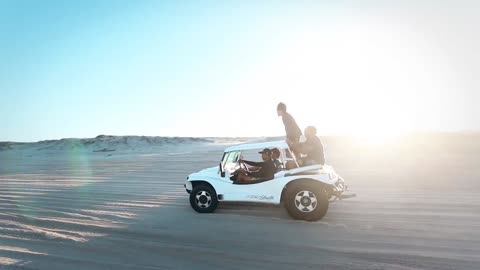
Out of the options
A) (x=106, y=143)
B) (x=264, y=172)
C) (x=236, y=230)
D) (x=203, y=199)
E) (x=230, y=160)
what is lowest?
(x=236, y=230)

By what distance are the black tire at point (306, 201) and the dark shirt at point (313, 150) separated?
35.4 inches

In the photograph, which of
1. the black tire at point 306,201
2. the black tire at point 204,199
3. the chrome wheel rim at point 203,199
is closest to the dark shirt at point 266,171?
the black tire at point 306,201

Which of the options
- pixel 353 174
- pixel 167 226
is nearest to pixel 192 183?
pixel 167 226

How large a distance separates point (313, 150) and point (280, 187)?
114 centimetres

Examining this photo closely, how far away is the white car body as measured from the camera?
7902 mm

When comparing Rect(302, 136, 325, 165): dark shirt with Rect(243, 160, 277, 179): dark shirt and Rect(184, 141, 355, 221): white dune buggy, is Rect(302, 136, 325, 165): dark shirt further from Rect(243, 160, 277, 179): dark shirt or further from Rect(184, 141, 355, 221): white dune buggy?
Rect(243, 160, 277, 179): dark shirt

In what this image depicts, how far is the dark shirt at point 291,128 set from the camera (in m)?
8.73

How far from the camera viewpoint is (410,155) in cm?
2056

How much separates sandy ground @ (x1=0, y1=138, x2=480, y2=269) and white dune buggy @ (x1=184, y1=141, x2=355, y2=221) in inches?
11.6

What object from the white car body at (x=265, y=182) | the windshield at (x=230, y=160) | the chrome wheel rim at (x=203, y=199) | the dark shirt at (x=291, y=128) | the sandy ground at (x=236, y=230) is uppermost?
the dark shirt at (x=291, y=128)

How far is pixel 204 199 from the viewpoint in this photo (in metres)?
8.74

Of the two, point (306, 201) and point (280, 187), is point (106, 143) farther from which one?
point (306, 201)

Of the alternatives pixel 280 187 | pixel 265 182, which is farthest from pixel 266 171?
pixel 280 187

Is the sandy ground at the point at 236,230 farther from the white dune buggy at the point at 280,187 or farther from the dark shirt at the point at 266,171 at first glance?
the dark shirt at the point at 266,171
